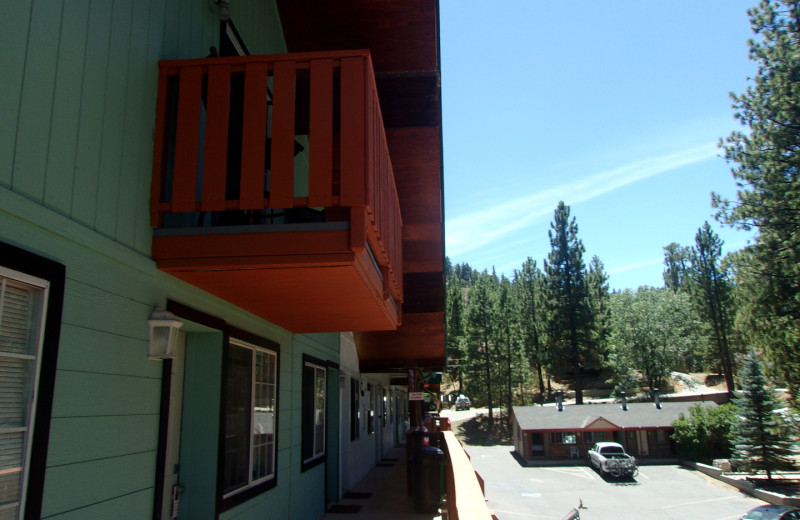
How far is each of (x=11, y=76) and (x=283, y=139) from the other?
1.54 meters

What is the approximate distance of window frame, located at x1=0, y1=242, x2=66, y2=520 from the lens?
89.0 inches

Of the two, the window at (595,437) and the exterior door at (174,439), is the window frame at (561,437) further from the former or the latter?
the exterior door at (174,439)

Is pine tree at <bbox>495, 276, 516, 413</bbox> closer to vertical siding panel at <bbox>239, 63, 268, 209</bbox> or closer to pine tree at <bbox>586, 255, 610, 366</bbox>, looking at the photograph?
pine tree at <bbox>586, 255, 610, 366</bbox>

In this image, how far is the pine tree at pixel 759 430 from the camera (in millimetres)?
26469

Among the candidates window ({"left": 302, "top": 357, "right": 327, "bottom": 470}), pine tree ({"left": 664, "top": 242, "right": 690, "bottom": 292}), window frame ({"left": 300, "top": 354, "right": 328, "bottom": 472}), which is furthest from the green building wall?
pine tree ({"left": 664, "top": 242, "right": 690, "bottom": 292})

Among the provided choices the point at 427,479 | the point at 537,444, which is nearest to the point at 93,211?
the point at 427,479

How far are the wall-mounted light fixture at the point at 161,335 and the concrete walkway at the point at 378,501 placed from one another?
218 inches

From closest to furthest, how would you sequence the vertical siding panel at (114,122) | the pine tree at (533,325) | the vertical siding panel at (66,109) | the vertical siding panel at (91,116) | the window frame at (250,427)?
the vertical siding panel at (66,109) → the vertical siding panel at (91,116) → the vertical siding panel at (114,122) → the window frame at (250,427) → the pine tree at (533,325)

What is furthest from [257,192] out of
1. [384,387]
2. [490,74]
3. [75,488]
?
[384,387]

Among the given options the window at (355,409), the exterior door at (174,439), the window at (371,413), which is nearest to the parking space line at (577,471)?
the window at (371,413)

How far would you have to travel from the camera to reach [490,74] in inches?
427

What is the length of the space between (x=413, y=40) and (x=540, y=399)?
172 feet

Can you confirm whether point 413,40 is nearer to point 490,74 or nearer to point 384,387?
point 490,74

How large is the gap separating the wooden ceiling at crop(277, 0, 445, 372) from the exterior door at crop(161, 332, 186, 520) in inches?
138
